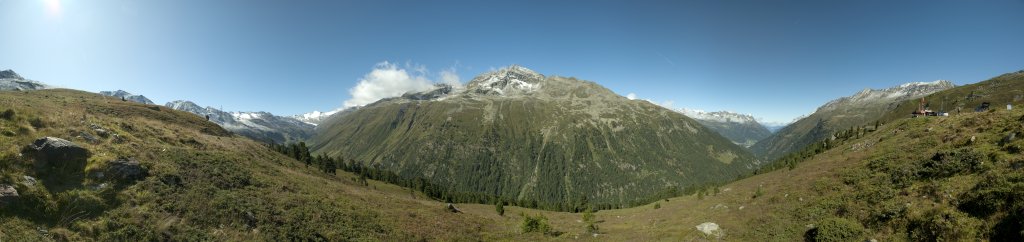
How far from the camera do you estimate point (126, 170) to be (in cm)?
4031

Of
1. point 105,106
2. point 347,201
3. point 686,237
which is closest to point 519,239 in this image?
point 686,237

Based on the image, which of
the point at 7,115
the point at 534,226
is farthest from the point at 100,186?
the point at 534,226

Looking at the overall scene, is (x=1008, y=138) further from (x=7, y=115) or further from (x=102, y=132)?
(x=7, y=115)

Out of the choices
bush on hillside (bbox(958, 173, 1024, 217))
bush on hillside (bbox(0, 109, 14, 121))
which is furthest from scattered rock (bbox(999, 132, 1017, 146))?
bush on hillside (bbox(0, 109, 14, 121))

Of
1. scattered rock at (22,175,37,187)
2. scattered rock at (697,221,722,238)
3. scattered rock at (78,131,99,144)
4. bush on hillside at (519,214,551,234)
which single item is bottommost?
bush on hillside at (519,214,551,234)

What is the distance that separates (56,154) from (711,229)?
222 ft

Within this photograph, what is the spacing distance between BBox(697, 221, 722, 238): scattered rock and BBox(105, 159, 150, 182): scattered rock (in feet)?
205

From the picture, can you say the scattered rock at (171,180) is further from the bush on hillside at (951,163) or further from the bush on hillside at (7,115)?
the bush on hillside at (951,163)

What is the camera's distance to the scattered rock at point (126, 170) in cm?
3903

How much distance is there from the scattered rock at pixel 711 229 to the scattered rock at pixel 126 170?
205 feet

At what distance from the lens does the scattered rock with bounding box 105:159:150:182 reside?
1537 inches

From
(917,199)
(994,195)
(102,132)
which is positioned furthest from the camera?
(102,132)

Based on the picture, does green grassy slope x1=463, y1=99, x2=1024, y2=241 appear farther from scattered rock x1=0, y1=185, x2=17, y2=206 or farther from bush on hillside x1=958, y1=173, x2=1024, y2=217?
scattered rock x1=0, y1=185, x2=17, y2=206

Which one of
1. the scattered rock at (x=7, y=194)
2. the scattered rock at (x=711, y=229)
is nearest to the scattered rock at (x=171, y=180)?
the scattered rock at (x=7, y=194)
